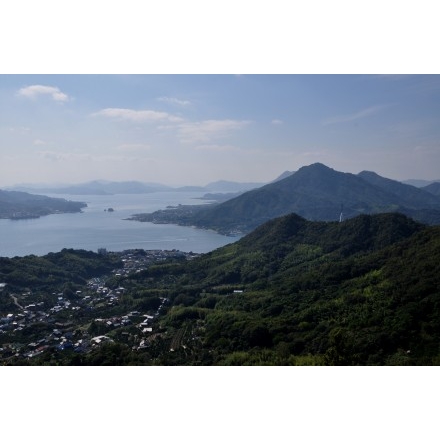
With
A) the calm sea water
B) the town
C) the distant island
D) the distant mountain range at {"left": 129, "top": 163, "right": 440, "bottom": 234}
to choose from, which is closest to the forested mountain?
the town

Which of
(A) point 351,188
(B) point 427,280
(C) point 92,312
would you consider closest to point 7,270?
(C) point 92,312

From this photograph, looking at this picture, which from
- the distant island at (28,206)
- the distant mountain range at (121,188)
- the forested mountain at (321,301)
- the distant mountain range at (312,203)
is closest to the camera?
the forested mountain at (321,301)

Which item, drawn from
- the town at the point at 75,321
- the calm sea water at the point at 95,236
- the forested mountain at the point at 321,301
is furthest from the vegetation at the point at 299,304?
the calm sea water at the point at 95,236

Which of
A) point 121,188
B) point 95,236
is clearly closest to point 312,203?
point 95,236

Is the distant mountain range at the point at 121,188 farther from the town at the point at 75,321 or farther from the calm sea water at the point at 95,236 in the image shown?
the town at the point at 75,321

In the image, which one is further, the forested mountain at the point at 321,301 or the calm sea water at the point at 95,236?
the calm sea water at the point at 95,236

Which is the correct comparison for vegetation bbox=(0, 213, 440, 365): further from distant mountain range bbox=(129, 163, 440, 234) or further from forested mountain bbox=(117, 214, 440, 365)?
distant mountain range bbox=(129, 163, 440, 234)

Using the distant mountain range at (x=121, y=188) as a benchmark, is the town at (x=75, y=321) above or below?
below

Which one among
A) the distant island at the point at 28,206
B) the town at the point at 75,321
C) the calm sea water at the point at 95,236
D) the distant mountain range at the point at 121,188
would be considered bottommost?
the town at the point at 75,321
